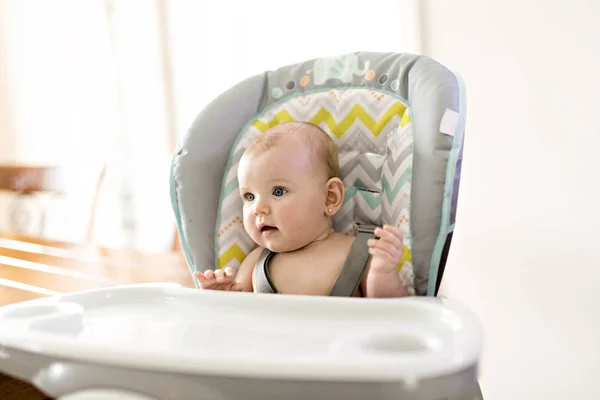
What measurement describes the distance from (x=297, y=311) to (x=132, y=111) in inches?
68.2

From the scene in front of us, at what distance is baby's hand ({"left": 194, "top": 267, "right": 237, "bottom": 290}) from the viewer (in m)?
0.86

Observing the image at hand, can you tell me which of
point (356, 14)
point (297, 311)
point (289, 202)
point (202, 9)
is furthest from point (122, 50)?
point (297, 311)

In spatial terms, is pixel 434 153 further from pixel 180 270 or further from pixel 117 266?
pixel 117 266

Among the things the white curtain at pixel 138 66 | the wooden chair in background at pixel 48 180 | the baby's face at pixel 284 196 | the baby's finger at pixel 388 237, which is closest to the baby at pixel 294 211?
the baby's face at pixel 284 196

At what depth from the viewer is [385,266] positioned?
30.1 inches

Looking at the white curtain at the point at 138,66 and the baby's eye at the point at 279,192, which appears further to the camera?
the white curtain at the point at 138,66

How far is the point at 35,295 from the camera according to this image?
132 centimetres

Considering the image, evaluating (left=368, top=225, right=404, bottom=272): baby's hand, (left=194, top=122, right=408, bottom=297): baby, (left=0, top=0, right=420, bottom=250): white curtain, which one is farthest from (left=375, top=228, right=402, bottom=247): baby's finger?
(left=0, top=0, right=420, bottom=250): white curtain

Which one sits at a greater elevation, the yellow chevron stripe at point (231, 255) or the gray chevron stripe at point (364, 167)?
the gray chevron stripe at point (364, 167)

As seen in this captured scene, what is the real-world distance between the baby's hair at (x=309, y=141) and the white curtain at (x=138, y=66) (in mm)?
572

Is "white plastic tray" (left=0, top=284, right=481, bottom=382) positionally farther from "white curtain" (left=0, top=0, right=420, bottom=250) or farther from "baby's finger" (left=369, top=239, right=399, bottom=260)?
"white curtain" (left=0, top=0, right=420, bottom=250)

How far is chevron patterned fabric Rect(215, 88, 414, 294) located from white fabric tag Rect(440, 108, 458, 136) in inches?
2.4

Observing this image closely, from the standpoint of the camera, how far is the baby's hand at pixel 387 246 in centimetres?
74

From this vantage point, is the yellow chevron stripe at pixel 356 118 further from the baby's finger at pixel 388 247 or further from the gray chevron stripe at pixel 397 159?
the baby's finger at pixel 388 247
